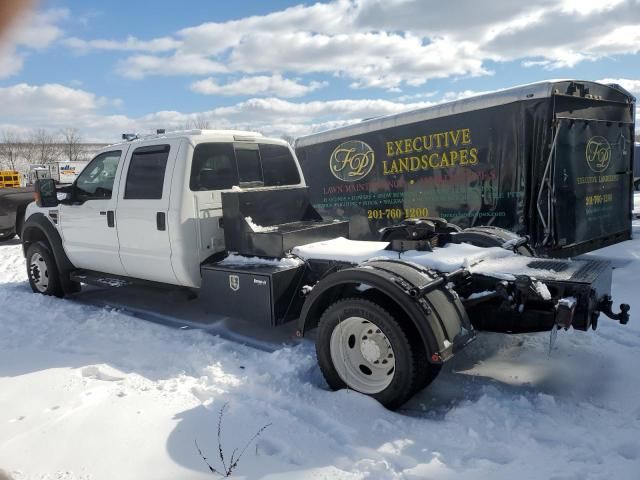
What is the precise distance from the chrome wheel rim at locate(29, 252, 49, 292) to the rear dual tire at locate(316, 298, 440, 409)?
15.8 ft

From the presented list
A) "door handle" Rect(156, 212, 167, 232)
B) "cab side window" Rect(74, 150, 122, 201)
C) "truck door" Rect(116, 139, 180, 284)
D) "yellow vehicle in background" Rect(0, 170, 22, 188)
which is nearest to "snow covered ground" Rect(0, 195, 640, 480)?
"truck door" Rect(116, 139, 180, 284)

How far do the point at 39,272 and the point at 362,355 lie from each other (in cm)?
529

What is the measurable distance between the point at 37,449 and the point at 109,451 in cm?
44

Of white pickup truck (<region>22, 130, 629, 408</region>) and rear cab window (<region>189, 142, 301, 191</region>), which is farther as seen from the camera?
rear cab window (<region>189, 142, 301, 191</region>)

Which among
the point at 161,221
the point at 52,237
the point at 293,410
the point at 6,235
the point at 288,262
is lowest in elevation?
the point at 293,410

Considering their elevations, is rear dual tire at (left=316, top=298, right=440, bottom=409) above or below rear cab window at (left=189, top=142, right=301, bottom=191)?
below

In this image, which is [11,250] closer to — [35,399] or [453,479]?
[35,399]

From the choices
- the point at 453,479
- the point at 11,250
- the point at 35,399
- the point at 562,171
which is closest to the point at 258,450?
the point at 453,479

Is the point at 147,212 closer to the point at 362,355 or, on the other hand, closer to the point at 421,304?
the point at 362,355

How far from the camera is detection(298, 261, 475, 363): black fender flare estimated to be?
330 cm

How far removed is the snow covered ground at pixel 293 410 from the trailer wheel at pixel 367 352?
15cm

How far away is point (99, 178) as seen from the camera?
611 cm

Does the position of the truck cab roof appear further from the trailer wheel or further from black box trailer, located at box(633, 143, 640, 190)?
black box trailer, located at box(633, 143, 640, 190)

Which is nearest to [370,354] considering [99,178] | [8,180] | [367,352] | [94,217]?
[367,352]
